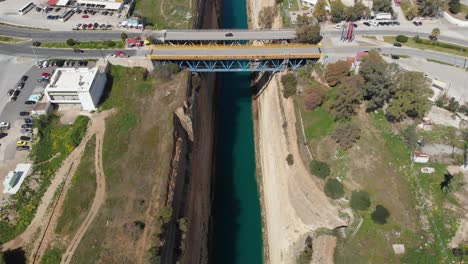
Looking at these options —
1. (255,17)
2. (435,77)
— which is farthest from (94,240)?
(255,17)

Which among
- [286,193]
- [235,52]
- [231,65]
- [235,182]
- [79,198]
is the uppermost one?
[235,52]

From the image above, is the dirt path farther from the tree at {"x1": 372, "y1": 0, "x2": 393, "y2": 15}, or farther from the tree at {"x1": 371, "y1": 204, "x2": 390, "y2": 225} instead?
the tree at {"x1": 372, "y1": 0, "x2": 393, "y2": 15}

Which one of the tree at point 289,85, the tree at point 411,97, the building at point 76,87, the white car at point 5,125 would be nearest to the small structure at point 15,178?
the white car at point 5,125

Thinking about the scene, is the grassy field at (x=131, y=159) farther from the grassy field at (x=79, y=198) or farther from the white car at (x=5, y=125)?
the white car at (x=5, y=125)

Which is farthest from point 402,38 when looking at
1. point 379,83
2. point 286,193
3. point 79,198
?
point 79,198

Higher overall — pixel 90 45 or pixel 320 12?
pixel 320 12

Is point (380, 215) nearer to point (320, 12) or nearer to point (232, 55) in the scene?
point (232, 55)

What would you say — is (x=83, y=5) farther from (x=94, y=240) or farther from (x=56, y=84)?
(x=94, y=240)
